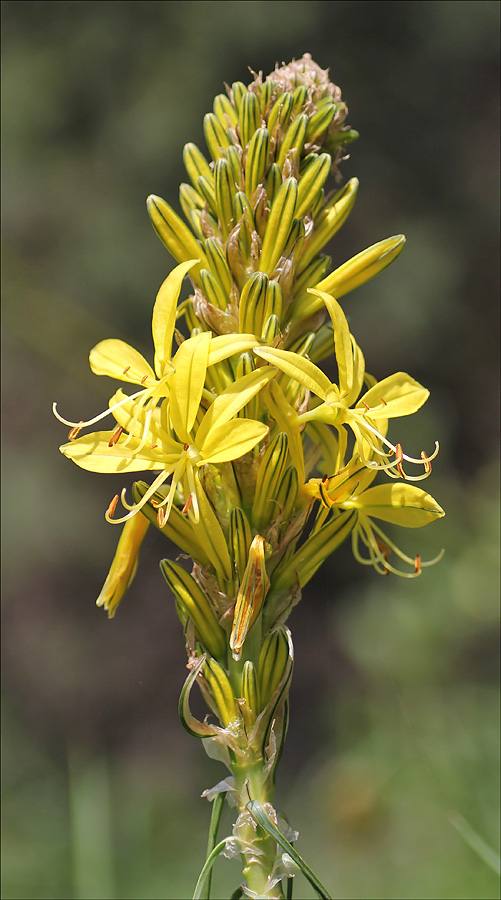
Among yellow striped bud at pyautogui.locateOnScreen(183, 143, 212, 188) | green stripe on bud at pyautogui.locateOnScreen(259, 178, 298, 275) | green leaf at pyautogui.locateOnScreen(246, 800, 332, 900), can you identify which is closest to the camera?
green leaf at pyautogui.locateOnScreen(246, 800, 332, 900)

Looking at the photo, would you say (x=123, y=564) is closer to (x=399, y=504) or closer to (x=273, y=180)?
(x=399, y=504)

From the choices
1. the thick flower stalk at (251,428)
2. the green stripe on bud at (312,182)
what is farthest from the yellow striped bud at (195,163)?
the green stripe on bud at (312,182)

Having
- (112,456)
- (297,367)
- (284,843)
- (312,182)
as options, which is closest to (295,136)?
(312,182)

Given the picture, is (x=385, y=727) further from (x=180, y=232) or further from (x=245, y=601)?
(x=180, y=232)

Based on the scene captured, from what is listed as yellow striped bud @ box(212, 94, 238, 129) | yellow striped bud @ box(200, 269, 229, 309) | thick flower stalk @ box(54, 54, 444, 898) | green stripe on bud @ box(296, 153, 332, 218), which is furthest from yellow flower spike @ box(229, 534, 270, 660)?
yellow striped bud @ box(212, 94, 238, 129)

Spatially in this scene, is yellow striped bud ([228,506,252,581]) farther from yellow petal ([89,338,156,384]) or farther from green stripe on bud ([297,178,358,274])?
green stripe on bud ([297,178,358,274])
